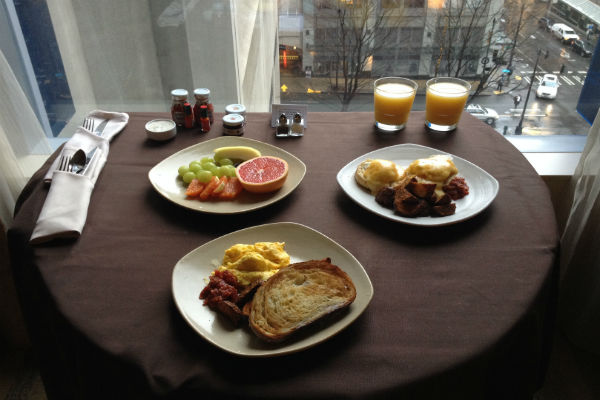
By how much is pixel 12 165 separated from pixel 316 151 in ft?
3.55

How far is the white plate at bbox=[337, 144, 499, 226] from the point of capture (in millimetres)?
1228

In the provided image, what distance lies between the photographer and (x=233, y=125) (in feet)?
5.34

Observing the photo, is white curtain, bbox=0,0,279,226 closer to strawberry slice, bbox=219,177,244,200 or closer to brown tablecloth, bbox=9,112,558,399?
brown tablecloth, bbox=9,112,558,399

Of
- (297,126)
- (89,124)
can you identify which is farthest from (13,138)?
(297,126)

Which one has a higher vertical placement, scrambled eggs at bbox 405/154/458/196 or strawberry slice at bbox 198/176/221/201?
scrambled eggs at bbox 405/154/458/196

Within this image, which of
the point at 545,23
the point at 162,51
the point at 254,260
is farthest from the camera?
the point at 162,51

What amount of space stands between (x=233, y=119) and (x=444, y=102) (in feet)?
2.35

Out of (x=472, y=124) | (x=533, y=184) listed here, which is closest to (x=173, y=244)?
(x=533, y=184)

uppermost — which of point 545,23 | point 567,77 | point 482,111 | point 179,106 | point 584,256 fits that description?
point 545,23

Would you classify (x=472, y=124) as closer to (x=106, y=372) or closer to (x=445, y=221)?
(x=445, y=221)

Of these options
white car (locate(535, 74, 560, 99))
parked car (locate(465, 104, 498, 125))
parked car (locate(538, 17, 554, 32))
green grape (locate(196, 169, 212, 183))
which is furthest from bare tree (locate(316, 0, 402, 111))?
green grape (locate(196, 169, 212, 183))

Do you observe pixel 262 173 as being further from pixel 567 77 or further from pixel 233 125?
pixel 567 77

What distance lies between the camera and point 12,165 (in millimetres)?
1716

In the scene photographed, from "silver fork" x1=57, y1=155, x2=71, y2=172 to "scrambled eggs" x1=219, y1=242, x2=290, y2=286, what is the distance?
0.62 m
